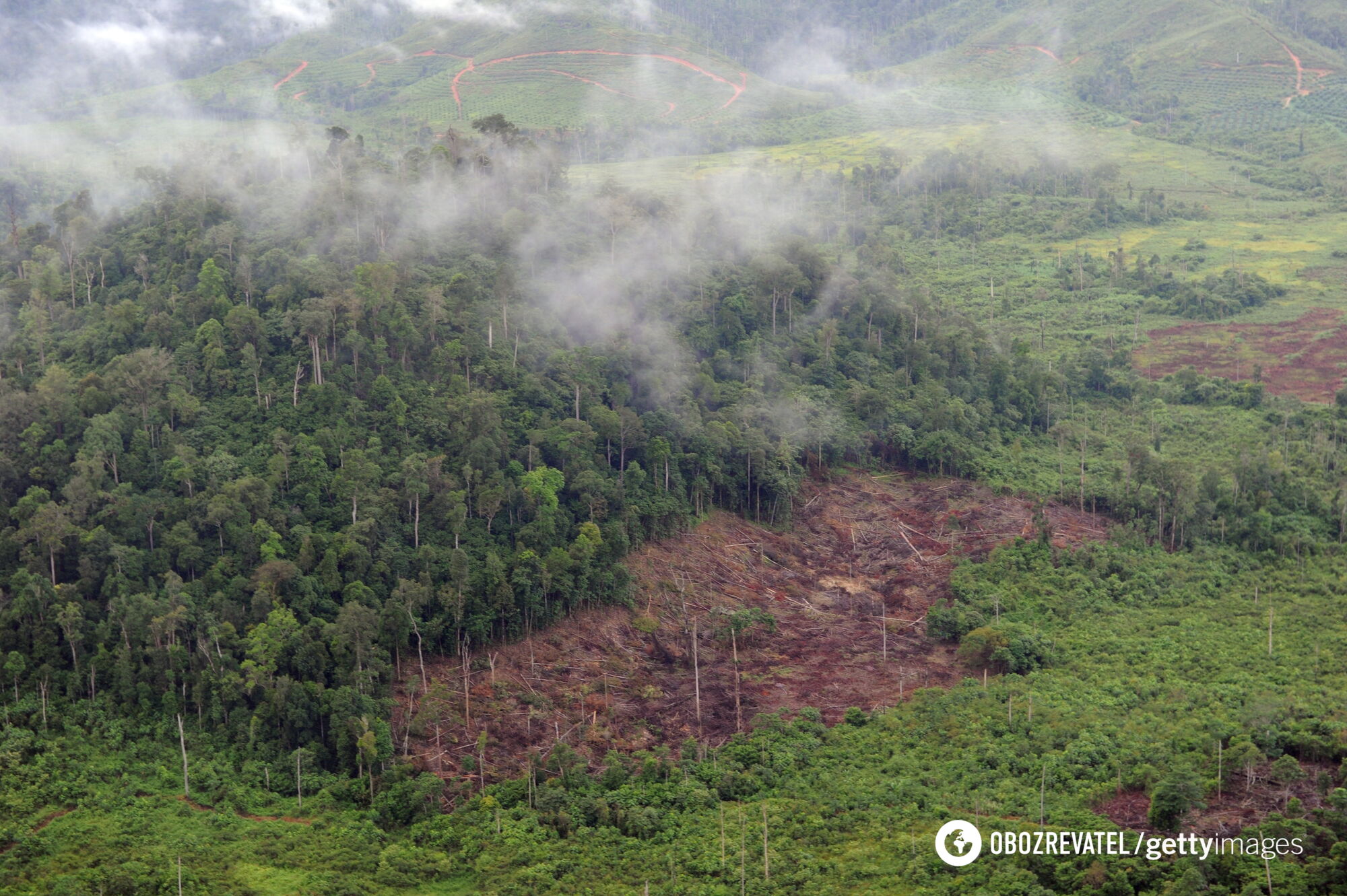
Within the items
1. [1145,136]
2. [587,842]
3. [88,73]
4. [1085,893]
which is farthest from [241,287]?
[1145,136]

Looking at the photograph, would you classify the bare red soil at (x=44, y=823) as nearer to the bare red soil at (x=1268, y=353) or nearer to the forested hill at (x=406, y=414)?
the forested hill at (x=406, y=414)

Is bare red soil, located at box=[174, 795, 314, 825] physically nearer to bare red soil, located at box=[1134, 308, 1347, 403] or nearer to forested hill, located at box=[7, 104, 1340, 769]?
Result: forested hill, located at box=[7, 104, 1340, 769]

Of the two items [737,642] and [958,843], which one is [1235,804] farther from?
[737,642]

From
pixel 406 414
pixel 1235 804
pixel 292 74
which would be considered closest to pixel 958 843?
pixel 1235 804

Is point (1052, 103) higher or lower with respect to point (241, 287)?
higher

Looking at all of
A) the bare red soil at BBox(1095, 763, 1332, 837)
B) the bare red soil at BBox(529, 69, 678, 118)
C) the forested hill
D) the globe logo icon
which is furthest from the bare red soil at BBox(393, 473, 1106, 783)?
the bare red soil at BBox(529, 69, 678, 118)

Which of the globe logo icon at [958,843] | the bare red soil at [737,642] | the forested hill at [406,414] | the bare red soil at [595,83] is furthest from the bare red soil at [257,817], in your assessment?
the bare red soil at [595,83]

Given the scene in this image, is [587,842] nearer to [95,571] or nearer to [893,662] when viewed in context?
[893,662]
